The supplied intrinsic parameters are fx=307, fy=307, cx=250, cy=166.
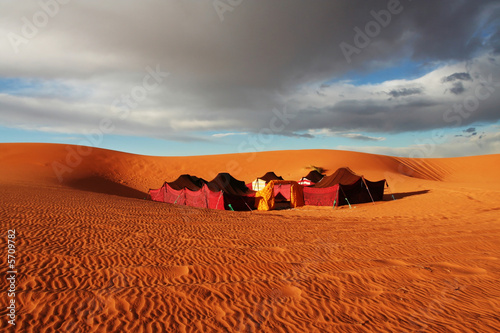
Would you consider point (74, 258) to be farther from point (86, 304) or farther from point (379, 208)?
point (379, 208)

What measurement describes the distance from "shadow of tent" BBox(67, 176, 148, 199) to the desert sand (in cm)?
1795


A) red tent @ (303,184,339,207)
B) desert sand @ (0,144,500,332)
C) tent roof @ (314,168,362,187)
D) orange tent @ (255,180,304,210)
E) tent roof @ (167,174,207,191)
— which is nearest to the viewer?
desert sand @ (0,144,500,332)

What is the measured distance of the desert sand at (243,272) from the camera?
4.68 metres

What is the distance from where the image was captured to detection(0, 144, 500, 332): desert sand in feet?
15.4

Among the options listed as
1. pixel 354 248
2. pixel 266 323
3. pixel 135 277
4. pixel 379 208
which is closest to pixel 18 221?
pixel 135 277

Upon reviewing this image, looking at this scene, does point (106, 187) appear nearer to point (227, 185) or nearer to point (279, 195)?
point (227, 185)

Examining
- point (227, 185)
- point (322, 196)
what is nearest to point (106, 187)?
point (227, 185)

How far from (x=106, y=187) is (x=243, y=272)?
31.0m

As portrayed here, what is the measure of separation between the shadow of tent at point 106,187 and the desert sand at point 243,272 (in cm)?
1795

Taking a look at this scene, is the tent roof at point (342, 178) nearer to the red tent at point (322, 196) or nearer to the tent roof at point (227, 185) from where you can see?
the red tent at point (322, 196)

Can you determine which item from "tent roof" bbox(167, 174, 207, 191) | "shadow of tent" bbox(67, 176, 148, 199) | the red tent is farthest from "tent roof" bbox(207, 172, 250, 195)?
"shadow of tent" bbox(67, 176, 148, 199)

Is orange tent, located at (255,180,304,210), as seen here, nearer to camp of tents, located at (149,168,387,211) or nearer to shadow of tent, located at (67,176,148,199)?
camp of tents, located at (149,168,387,211)

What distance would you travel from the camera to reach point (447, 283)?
6230mm

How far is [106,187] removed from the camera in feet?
110
